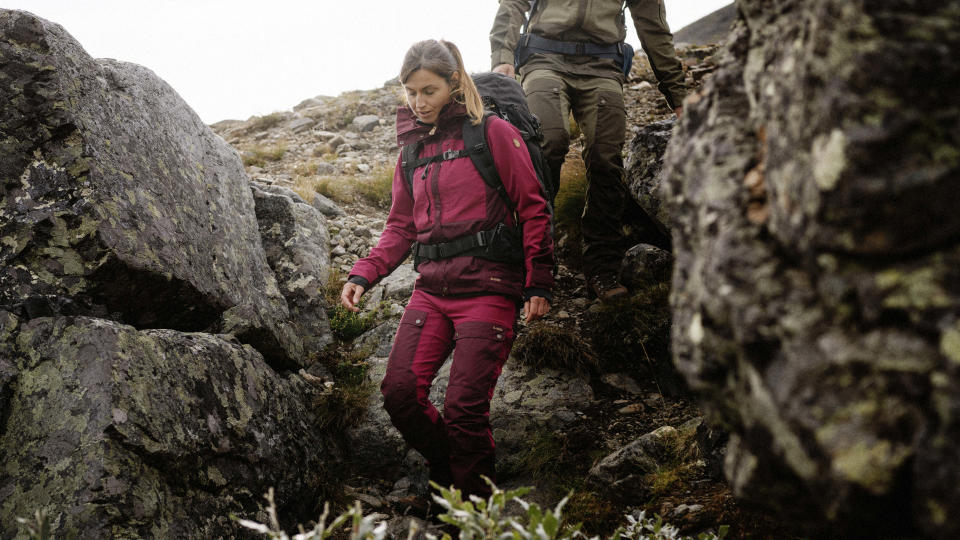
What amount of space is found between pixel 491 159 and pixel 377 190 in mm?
5298

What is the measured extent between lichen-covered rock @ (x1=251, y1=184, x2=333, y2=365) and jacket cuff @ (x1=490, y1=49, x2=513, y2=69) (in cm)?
281

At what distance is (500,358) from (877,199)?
8.66 feet

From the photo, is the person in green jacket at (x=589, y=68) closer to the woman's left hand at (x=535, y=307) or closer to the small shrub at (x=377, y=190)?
the woman's left hand at (x=535, y=307)

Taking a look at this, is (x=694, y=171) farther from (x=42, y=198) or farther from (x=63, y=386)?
(x=42, y=198)

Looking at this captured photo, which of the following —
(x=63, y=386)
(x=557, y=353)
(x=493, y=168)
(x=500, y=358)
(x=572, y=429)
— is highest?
(x=493, y=168)

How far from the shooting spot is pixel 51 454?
239 cm

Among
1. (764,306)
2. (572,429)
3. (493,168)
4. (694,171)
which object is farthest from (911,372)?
(572,429)

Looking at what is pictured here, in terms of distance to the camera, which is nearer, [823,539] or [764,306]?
[764,306]

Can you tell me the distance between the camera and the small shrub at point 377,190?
8375mm

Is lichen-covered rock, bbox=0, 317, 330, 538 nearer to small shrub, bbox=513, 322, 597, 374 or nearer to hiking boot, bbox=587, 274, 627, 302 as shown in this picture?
small shrub, bbox=513, 322, 597, 374

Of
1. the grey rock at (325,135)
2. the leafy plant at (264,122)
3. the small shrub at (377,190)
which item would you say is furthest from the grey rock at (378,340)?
the leafy plant at (264,122)

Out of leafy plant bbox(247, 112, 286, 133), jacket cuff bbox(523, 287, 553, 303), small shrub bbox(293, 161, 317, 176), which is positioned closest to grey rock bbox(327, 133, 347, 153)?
small shrub bbox(293, 161, 317, 176)

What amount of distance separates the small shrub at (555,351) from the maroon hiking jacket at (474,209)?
1.25m

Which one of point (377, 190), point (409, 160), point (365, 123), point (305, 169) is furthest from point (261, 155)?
point (409, 160)
